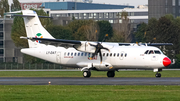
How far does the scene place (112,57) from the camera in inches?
1540

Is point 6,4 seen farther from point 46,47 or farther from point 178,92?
point 178,92

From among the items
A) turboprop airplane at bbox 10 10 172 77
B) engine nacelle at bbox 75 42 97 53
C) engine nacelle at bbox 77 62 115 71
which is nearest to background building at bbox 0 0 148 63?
turboprop airplane at bbox 10 10 172 77

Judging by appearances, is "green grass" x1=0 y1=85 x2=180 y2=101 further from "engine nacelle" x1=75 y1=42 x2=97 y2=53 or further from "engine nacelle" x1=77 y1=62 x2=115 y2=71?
"engine nacelle" x1=75 y1=42 x2=97 y2=53

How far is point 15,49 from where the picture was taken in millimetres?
108188

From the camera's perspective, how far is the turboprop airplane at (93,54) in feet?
122

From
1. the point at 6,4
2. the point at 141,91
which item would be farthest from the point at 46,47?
the point at 6,4

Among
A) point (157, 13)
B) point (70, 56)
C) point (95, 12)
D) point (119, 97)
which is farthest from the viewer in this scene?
point (95, 12)

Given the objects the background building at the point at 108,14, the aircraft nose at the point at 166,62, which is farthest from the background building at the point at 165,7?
the aircraft nose at the point at 166,62

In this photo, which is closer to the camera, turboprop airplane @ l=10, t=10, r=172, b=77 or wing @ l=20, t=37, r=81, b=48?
turboprop airplane @ l=10, t=10, r=172, b=77

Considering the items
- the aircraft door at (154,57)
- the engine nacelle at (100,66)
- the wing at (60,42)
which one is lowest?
the engine nacelle at (100,66)

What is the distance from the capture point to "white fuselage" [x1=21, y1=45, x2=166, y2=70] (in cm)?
3712

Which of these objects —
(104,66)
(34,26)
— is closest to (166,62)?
(104,66)

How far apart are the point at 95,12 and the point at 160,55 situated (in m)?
132

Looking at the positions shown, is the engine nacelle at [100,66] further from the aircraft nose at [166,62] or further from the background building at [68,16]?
the background building at [68,16]
